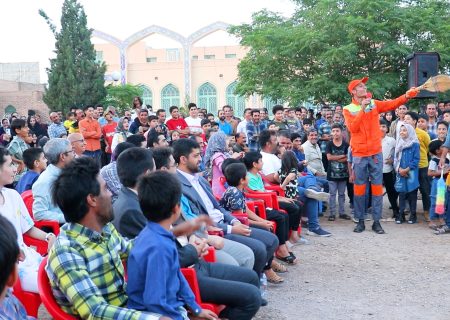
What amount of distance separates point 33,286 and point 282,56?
45.8ft

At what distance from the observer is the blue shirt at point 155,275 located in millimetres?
2236

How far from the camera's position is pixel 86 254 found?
2.19 m

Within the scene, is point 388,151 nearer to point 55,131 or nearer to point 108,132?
point 108,132

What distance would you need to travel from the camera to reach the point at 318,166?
7.64 metres

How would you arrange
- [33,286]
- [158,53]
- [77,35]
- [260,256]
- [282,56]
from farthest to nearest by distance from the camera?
1. [158,53]
2. [77,35]
3. [282,56]
4. [260,256]
5. [33,286]

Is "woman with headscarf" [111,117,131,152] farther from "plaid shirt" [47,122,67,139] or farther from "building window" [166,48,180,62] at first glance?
"building window" [166,48,180,62]

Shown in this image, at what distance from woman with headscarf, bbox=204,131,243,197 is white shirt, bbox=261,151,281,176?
1.45ft

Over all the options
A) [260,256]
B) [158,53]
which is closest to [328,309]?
[260,256]

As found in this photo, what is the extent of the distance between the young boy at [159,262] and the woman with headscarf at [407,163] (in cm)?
520

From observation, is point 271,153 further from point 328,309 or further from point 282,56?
point 282,56

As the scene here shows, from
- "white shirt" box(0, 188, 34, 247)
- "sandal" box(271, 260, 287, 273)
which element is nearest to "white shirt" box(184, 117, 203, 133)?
"sandal" box(271, 260, 287, 273)

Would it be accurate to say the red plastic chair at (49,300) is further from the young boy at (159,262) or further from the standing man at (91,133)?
the standing man at (91,133)

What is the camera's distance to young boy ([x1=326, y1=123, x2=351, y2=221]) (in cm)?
746

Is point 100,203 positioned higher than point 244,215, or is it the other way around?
point 100,203
